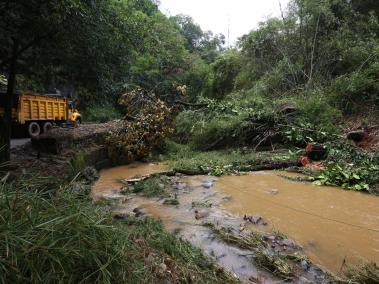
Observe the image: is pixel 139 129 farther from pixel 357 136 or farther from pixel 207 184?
pixel 357 136

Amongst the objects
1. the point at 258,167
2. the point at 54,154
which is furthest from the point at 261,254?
the point at 54,154

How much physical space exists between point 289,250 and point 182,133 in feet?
31.0

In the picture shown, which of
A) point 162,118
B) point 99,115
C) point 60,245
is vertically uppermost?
point 162,118

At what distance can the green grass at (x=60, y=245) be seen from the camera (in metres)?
2.11

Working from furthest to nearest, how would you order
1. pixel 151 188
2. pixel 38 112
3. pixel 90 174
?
pixel 38 112
pixel 90 174
pixel 151 188

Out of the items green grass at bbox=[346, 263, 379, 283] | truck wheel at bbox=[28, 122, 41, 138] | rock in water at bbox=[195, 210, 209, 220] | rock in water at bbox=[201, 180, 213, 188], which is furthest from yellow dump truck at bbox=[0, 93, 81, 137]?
green grass at bbox=[346, 263, 379, 283]

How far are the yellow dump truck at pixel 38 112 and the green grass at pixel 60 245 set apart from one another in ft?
30.4

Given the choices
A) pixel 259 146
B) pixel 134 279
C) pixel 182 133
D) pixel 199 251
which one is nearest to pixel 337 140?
pixel 259 146

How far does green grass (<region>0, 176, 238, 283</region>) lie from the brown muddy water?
1704 mm

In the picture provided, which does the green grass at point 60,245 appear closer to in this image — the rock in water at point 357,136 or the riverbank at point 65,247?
the riverbank at point 65,247

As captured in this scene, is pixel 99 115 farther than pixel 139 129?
Yes

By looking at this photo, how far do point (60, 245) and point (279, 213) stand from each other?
462 centimetres

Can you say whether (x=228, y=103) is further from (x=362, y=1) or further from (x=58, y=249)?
(x=58, y=249)

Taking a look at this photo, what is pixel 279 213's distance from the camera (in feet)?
20.3
